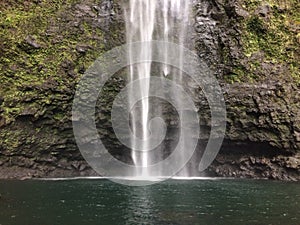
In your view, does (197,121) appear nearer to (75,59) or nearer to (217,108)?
(217,108)

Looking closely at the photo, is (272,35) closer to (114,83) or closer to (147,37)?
(147,37)

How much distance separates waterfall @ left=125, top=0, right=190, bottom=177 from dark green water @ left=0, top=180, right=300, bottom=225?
3693 millimetres

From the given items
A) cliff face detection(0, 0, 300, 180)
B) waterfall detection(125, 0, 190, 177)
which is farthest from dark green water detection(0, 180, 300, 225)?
waterfall detection(125, 0, 190, 177)

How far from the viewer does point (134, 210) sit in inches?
533

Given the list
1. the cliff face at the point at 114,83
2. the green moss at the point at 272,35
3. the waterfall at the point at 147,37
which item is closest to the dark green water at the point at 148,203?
the cliff face at the point at 114,83

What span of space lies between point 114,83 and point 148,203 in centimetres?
892

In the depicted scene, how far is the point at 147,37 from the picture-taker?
2327cm

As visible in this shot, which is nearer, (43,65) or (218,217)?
(218,217)

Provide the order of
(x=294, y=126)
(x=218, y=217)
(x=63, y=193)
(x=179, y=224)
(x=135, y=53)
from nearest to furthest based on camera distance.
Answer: (x=179, y=224) < (x=218, y=217) < (x=63, y=193) < (x=294, y=126) < (x=135, y=53)

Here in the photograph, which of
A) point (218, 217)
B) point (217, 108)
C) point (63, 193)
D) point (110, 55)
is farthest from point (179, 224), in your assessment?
point (110, 55)

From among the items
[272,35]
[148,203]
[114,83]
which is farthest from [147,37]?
[148,203]

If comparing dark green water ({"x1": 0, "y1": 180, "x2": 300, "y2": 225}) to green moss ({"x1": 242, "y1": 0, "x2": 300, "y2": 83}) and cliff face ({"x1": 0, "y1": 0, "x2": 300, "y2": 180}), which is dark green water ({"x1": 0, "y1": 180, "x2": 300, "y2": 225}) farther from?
green moss ({"x1": 242, "y1": 0, "x2": 300, "y2": 83})

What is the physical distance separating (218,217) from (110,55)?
11.9 m

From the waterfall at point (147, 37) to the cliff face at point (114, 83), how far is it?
2.28 feet
